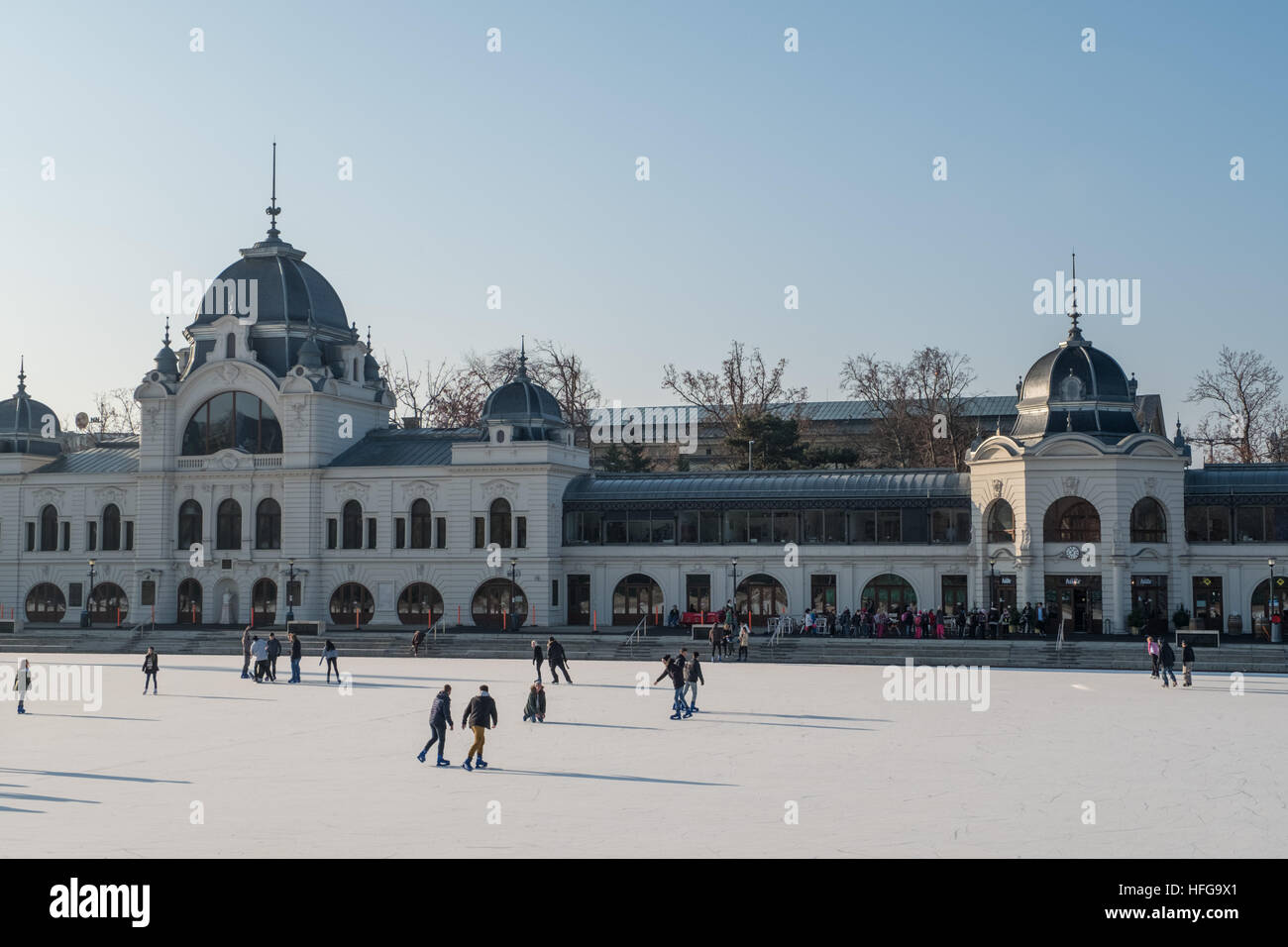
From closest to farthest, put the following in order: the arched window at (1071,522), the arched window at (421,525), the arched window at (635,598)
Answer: the arched window at (1071,522)
the arched window at (635,598)
the arched window at (421,525)

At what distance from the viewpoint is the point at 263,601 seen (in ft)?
229

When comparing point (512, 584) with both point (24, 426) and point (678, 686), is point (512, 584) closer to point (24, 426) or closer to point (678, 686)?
point (24, 426)

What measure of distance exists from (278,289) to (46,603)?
2019cm

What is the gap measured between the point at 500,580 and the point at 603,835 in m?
48.1

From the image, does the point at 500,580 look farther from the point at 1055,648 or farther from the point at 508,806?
the point at 508,806

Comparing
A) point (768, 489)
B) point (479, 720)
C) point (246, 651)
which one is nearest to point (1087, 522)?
point (768, 489)

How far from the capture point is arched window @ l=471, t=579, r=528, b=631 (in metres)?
66.2

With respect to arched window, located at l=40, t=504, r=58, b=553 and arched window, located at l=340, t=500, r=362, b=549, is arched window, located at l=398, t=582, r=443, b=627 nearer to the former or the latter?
arched window, located at l=340, t=500, r=362, b=549

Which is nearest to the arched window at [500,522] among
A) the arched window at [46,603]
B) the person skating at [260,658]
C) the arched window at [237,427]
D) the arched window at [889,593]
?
the arched window at [237,427]

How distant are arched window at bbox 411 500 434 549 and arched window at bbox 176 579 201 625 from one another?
11464 millimetres

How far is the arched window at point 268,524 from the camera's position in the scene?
70.1 meters

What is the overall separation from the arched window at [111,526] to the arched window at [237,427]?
5447mm

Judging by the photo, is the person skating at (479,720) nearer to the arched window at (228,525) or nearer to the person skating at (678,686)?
the person skating at (678,686)

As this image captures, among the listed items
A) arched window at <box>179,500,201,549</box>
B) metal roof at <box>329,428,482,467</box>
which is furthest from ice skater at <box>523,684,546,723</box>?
arched window at <box>179,500,201,549</box>
